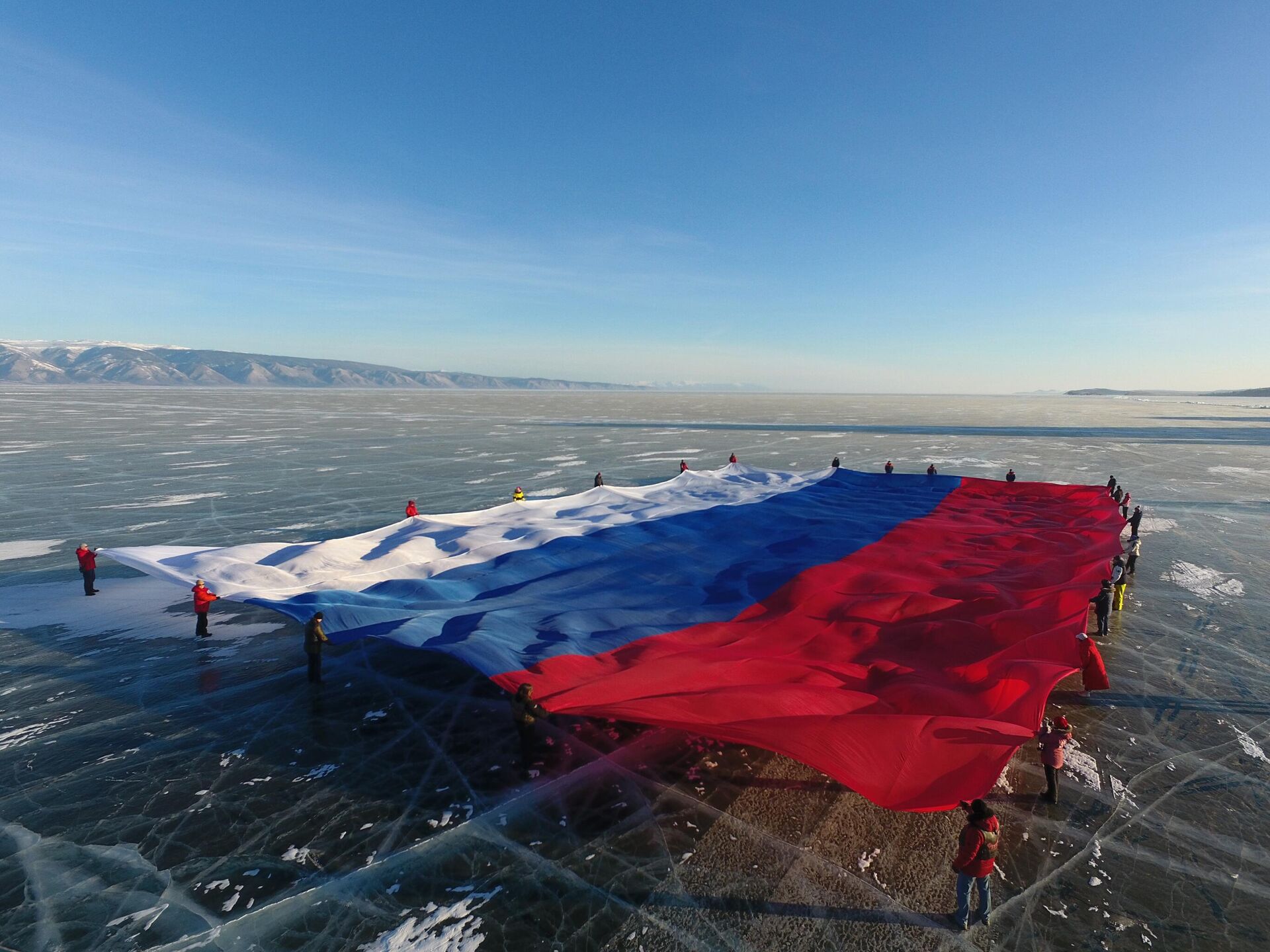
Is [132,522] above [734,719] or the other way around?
the other way around

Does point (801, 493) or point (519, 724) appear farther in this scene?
point (801, 493)

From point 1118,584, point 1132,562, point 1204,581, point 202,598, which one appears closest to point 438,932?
Result: point 202,598

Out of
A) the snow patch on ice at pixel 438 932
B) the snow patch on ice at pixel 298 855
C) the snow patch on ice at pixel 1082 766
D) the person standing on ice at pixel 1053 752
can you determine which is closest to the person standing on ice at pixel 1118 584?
the snow patch on ice at pixel 1082 766

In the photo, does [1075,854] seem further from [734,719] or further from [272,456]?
[272,456]

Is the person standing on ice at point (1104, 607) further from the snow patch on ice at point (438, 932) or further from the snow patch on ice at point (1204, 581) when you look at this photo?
the snow patch on ice at point (438, 932)

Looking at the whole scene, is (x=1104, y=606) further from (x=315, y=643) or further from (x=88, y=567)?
(x=88, y=567)

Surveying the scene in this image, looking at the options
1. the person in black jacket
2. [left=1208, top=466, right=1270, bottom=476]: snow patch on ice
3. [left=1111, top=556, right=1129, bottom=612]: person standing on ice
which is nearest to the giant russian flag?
the person in black jacket

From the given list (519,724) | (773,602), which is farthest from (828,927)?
(773,602)
